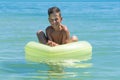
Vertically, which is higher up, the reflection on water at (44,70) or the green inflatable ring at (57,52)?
the green inflatable ring at (57,52)

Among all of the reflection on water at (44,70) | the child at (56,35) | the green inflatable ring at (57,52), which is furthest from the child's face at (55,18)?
the reflection on water at (44,70)

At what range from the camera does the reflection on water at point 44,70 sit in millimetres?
3970

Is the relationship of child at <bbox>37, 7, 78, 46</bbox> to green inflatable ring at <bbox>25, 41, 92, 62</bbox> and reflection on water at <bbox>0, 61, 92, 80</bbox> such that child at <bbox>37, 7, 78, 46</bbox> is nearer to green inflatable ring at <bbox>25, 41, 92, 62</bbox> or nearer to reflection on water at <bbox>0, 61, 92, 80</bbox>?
green inflatable ring at <bbox>25, 41, 92, 62</bbox>

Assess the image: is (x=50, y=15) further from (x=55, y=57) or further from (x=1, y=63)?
(x=1, y=63)

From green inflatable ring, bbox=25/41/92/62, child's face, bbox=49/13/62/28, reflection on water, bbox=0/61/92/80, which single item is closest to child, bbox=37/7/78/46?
child's face, bbox=49/13/62/28

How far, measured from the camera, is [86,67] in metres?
4.49

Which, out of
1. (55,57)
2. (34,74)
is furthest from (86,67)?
(34,74)

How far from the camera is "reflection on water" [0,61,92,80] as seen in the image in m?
3.97

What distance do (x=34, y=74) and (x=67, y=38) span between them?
4.13 ft

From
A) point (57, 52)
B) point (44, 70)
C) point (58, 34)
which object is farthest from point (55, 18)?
point (44, 70)

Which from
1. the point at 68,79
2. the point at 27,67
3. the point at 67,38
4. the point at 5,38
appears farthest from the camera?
the point at 5,38

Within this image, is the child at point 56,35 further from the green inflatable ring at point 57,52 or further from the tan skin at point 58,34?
the green inflatable ring at point 57,52

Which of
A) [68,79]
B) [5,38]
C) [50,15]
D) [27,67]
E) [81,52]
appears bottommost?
[68,79]

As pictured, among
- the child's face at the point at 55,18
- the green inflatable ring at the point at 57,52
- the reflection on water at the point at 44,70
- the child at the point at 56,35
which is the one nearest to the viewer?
the reflection on water at the point at 44,70
